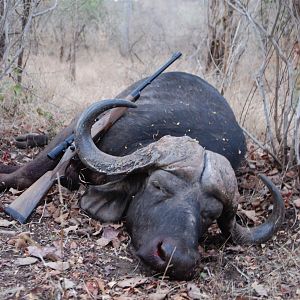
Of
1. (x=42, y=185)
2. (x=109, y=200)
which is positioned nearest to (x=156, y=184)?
(x=109, y=200)

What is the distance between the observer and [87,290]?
2930mm

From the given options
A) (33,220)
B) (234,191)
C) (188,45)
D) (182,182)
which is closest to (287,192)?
(234,191)

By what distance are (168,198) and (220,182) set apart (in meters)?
0.37

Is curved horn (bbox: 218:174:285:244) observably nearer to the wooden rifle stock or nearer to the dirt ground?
the dirt ground

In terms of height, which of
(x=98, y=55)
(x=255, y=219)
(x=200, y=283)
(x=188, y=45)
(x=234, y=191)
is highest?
(x=234, y=191)

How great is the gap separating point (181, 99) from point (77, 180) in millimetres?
1238

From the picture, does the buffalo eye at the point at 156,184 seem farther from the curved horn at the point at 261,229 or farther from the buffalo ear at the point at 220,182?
the curved horn at the point at 261,229

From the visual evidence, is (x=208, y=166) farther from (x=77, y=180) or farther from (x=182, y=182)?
(x=77, y=180)

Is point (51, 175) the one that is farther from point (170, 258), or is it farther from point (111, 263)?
point (170, 258)

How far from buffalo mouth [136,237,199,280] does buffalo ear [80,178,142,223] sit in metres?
0.78

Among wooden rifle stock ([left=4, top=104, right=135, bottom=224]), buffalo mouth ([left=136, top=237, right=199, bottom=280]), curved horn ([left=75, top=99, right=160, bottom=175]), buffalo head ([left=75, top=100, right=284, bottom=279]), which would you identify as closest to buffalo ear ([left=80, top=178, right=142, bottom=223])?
buffalo head ([left=75, top=100, right=284, bottom=279])

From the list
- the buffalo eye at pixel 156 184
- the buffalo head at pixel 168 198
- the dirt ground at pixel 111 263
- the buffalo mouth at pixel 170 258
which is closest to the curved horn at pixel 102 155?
the buffalo head at pixel 168 198

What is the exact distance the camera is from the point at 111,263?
3426mm

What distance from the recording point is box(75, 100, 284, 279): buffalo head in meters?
3.16
